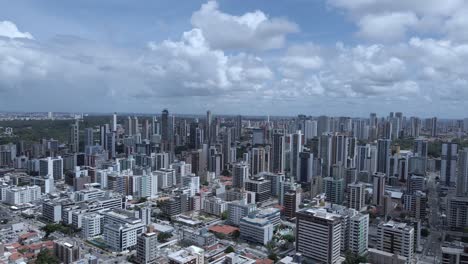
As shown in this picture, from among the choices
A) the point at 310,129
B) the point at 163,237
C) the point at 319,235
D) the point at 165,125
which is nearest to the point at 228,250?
the point at 163,237

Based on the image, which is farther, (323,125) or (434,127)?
(323,125)

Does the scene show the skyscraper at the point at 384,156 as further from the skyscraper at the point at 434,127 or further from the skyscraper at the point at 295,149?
the skyscraper at the point at 434,127

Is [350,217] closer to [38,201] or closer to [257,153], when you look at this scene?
[257,153]

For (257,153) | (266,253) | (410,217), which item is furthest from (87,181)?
(410,217)

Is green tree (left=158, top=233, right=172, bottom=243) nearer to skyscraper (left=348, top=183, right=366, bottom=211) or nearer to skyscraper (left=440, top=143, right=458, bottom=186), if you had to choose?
skyscraper (left=348, top=183, right=366, bottom=211)

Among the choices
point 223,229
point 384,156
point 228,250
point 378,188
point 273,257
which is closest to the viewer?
point 273,257

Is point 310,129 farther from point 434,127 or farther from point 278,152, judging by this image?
point 278,152

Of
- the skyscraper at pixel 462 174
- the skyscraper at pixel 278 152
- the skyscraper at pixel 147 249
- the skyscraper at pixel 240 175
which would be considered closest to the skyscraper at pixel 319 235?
the skyscraper at pixel 147 249

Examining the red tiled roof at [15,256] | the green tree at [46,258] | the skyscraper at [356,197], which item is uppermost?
the skyscraper at [356,197]
